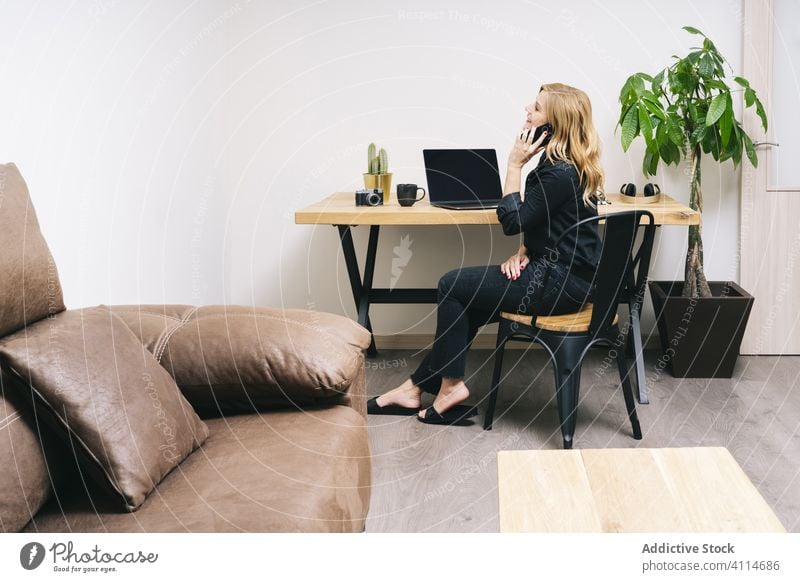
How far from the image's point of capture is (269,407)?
169cm

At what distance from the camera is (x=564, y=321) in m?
2.42

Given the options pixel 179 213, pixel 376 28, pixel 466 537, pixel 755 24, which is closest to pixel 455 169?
pixel 376 28

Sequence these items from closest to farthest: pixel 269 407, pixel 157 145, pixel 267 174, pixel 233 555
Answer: pixel 233 555 → pixel 269 407 → pixel 157 145 → pixel 267 174

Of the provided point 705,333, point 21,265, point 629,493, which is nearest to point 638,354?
point 705,333

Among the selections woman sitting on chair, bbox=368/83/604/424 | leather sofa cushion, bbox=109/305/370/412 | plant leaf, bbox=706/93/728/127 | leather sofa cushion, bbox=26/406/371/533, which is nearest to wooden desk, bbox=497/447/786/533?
leather sofa cushion, bbox=26/406/371/533

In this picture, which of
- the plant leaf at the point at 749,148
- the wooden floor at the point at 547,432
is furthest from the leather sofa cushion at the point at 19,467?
the plant leaf at the point at 749,148

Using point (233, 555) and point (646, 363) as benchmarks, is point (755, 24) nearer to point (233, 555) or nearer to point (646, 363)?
point (646, 363)

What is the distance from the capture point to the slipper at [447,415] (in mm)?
2641

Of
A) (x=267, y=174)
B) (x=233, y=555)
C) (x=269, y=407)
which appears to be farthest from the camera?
(x=267, y=174)

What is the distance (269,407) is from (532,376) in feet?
5.36

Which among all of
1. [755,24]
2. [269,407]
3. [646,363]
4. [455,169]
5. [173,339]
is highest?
[755,24]

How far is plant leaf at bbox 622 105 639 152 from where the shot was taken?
2797mm

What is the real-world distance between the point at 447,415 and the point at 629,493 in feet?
4.59

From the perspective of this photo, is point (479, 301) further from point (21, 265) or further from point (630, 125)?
point (21, 265)
